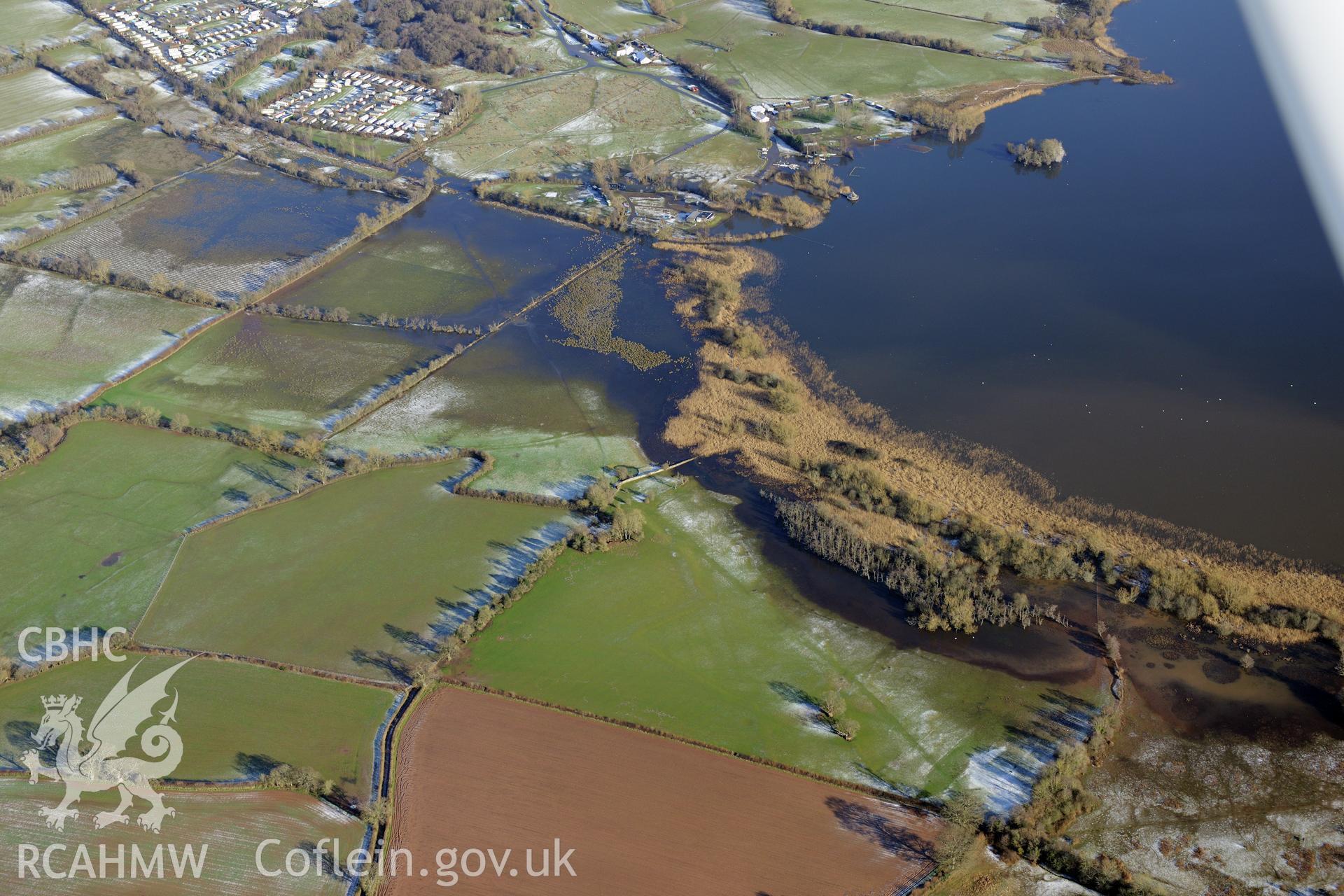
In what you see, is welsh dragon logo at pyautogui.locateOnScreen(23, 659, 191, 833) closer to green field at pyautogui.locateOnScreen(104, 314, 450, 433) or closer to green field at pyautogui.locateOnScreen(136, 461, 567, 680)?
green field at pyautogui.locateOnScreen(136, 461, 567, 680)

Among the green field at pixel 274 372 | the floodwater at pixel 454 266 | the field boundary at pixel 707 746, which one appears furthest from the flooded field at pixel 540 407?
the field boundary at pixel 707 746

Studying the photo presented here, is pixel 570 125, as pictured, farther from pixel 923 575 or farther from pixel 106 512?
pixel 923 575

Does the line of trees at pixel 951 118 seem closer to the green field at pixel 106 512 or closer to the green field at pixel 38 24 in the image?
the green field at pixel 106 512

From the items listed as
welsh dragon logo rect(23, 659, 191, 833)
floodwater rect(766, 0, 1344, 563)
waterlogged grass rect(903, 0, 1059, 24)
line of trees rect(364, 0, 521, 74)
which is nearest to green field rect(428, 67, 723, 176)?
line of trees rect(364, 0, 521, 74)

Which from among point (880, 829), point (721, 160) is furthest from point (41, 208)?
point (880, 829)

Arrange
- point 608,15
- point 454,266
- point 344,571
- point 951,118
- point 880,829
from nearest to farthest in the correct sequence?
point 880,829
point 344,571
point 454,266
point 951,118
point 608,15
